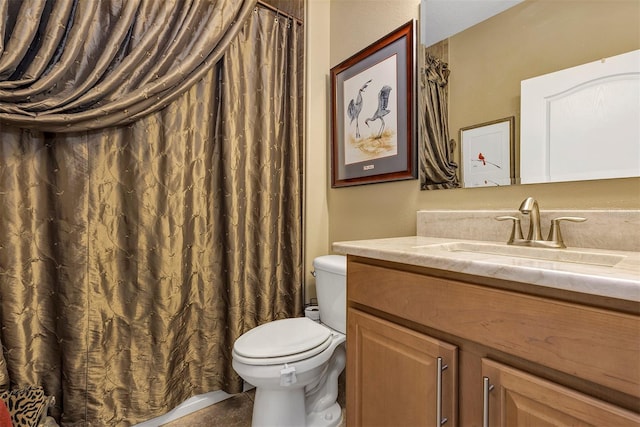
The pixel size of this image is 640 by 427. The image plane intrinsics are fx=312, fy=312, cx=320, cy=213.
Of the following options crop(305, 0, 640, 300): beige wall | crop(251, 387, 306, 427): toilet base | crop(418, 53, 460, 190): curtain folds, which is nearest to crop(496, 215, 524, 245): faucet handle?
crop(305, 0, 640, 300): beige wall

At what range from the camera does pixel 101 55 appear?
121cm

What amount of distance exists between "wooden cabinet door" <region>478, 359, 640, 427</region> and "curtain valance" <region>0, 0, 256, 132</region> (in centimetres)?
147

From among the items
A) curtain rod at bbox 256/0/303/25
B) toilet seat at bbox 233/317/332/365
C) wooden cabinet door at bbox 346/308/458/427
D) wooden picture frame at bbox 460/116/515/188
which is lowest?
toilet seat at bbox 233/317/332/365

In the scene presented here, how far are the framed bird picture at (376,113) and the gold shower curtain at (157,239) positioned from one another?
0.26 m

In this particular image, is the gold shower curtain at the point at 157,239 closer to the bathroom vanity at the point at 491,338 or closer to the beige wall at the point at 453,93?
the beige wall at the point at 453,93

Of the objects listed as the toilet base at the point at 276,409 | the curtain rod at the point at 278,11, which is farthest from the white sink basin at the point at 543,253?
the curtain rod at the point at 278,11

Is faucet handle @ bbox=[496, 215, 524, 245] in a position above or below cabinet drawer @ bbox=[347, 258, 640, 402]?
above

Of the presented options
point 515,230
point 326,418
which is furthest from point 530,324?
point 326,418

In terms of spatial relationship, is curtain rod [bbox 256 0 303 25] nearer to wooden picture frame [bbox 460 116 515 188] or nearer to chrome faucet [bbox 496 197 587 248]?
wooden picture frame [bbox 460 116 515 188]

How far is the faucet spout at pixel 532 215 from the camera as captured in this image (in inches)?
38.2

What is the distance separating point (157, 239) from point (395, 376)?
3.60ft

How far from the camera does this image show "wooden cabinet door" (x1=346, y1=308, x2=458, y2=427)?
75 centimetres

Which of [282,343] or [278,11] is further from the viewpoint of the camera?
[278,11]

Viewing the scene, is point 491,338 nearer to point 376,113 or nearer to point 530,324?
point 530,324
